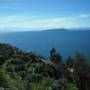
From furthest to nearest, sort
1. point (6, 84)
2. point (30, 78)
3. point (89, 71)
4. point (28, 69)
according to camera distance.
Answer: point (89, 71), point (28, 69), point (30, 78), point (6, 84)

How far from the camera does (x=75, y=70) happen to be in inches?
1021

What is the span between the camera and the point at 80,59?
92.0ft

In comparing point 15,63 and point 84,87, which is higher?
point 15,63

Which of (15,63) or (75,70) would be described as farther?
(75,70)

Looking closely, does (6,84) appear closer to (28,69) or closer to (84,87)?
(28,69)

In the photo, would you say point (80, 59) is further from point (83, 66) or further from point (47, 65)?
point (47, 65)

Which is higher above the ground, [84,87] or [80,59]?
[80,59]

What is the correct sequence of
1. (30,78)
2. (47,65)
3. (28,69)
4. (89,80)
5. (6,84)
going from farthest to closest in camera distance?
1. (89,80)
2. (47,65)
3. (28,69)
4. (30,78)
5. (6,84)

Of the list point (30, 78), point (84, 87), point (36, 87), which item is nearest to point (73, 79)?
point (84, 87)

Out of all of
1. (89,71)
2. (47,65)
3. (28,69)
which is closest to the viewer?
(28,69)

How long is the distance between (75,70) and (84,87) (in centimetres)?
236

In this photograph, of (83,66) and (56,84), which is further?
(83,66)

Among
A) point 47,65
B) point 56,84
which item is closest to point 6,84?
point 56,84

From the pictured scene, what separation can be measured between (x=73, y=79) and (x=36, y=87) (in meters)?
11.6
